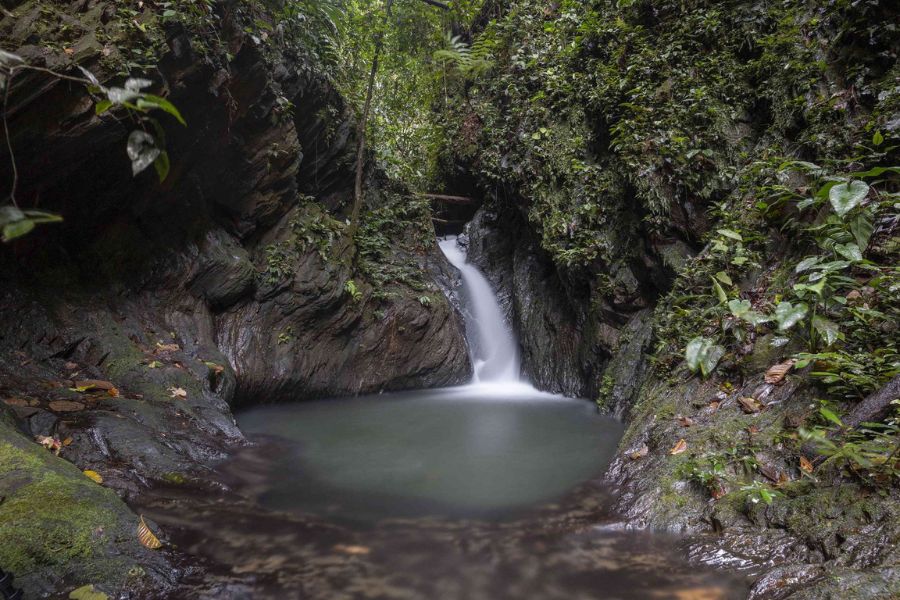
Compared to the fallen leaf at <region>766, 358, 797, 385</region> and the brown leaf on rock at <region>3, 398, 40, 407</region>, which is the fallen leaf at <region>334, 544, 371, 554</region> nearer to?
the brown leaf on rock at <region>3, 398, 40, 407</region>

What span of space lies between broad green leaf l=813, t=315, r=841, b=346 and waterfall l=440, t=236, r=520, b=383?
6.78 metres

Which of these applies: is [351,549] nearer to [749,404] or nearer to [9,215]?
[9,215]

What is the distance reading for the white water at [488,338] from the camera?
10109 millimetres

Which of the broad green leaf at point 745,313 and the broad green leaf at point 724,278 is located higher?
the broad green leaf at point 724,278

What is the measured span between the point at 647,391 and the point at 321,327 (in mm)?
5278

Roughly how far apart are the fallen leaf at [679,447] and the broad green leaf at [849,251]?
70.4 inches

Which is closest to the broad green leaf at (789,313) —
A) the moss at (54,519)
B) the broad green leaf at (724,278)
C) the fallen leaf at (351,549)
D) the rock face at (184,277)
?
the broad green leaf at (724,278)

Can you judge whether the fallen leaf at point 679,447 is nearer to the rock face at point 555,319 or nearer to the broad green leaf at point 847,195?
the broad green leaf at point 847,195

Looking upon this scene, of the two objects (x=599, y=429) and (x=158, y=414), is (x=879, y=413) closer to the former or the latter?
(x=599, y=429)

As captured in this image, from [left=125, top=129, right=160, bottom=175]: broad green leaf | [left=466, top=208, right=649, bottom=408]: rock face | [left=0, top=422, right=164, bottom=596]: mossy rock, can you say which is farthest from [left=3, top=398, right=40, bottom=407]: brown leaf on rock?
[left=466, top=208, right=649, bottom=408]: rock face

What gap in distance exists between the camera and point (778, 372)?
13.0 feet

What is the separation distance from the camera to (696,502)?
135 inches

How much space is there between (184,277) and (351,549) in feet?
18.1

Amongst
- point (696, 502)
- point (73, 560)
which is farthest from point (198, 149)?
point (696, 502)
